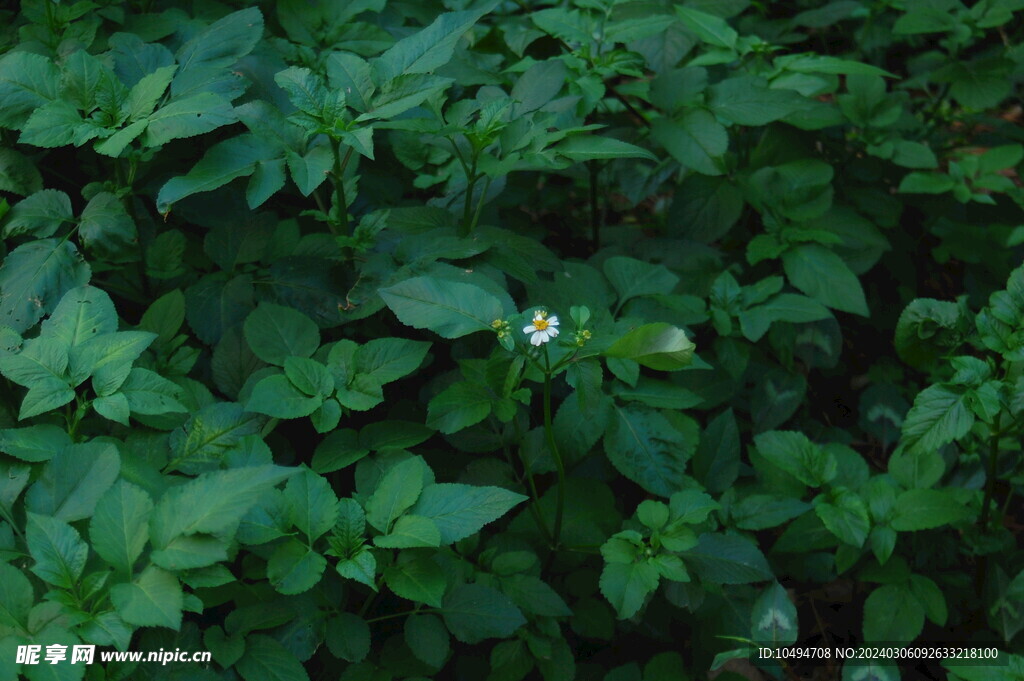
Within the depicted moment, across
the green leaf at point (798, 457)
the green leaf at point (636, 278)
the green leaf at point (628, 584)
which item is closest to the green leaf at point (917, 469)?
the green leaf at point (798, 457)

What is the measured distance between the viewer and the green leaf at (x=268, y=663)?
1604 millimetres

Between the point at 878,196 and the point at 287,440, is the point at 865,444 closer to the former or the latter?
the point at 878,196

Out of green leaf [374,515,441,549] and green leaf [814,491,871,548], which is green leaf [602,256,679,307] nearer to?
green leaf [814,491,871,548]

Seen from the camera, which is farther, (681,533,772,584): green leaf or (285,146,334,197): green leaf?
(681,533,772,584): green leaf

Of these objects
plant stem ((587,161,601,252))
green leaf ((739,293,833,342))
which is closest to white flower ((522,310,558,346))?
green leaf ((739,293,833,342))

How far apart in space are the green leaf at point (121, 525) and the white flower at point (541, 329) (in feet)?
2.41

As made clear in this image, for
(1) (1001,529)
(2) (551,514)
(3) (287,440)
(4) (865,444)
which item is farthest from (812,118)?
(3) (287,440)

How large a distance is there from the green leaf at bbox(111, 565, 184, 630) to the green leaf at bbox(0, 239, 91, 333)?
82 centimetres

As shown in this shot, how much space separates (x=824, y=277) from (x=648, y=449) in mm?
914

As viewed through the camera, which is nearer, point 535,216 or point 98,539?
point 98,539

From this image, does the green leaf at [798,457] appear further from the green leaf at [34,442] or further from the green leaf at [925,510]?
the green leaf at [34,442]

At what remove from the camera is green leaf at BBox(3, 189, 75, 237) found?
6.75ft

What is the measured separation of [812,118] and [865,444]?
110 centimetres

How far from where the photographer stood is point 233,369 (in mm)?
2072
